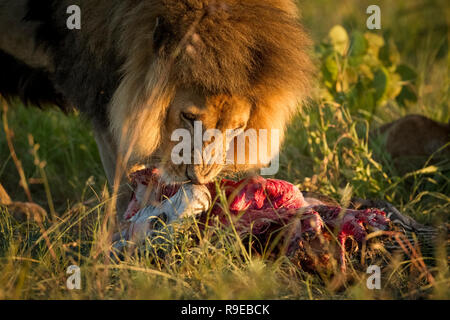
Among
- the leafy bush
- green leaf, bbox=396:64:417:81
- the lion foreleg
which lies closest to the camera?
the lion foreleg

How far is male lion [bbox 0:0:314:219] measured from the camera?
2.21m

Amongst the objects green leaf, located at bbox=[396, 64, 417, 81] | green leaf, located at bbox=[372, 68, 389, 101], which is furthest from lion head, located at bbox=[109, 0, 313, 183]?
green leaf, located at bbox=[396, 64, 417, 81]

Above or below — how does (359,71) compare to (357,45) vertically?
below

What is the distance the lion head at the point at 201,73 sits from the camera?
220 cm

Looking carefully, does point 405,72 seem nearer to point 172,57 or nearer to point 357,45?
point 357,45

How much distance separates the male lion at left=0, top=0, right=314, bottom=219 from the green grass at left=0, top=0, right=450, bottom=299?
0.95ft

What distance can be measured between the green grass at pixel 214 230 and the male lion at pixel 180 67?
0.95 feet

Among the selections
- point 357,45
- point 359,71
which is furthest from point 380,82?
point 357,45

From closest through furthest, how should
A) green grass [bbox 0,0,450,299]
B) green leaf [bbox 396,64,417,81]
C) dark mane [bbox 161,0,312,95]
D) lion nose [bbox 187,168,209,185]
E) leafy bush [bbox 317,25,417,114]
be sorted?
1. green grass [bbox 0,0,450,299]
2. dark mane [bbox 161,0,312,95]
3. lion nose [bbox 187,168,209,185]
4. leafy bush [bbox 317,25,417,114]
5. green leaf [bbox 396,64,417,81]

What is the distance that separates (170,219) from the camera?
2.43 m

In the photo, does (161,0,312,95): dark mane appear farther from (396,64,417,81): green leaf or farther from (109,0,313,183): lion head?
(396,64,417,81): green leaf

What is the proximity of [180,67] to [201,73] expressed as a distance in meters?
0.09

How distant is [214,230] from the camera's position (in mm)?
2291

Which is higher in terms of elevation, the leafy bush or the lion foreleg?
the leafy bush
